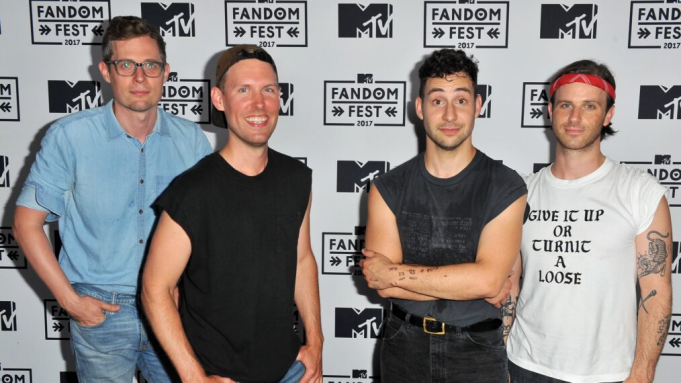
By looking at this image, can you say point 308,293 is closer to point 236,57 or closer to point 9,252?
point 236,57

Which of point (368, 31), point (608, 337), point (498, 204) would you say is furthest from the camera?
point (368, 31)

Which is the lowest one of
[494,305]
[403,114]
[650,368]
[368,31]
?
[650,368]

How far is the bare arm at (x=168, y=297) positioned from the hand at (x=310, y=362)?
405 millimetres

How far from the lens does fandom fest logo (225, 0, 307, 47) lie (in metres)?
3.02

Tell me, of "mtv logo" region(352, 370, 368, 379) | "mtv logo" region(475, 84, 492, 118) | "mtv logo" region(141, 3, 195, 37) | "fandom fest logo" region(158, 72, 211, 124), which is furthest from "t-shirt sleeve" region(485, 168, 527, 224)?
"mtv logo" region(141, 3, 195, 37)

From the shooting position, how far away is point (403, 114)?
3.07m

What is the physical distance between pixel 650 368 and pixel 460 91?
1.31m

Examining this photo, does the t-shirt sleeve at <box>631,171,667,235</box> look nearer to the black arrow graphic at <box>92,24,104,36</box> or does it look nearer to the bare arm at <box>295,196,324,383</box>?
the bare arm at <box>295,196,324,383</box>

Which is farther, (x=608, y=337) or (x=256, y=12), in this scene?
(x=256, y=12)

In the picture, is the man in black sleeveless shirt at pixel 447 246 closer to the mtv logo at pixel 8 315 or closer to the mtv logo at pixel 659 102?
the mtv logo at pixel 659 102

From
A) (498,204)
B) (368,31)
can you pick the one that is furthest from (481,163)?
(368,31)

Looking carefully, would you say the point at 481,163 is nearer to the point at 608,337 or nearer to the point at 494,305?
the point at 494,305

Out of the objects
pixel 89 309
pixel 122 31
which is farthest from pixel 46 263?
pixel 122 31

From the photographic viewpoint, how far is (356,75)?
120 inches
